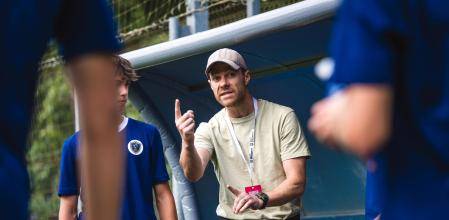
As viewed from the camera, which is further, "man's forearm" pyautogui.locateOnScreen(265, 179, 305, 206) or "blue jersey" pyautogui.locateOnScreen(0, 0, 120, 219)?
"man's forearm" pyautogui.locateOnScreen(265, 179, 305, 206)

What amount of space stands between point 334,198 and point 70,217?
2.42 m

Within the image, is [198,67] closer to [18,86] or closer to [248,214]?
[248,214]

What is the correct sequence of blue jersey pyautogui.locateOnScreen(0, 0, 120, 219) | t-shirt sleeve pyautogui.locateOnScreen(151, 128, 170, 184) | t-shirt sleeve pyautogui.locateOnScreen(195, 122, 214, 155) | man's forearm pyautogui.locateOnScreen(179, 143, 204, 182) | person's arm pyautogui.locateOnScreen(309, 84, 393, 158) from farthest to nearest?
t-shirt sleeve pyautogui.locateOnScreen(195, 122, 214, 155), man's forearm pyautogui.locateOnScreen(179, 143, 204, 182), t-shirt sleeve pyautogui.locateOnScreen(151, 128, 170, 184), blue jersey pyautogui.locateOnScreen(0, 0, 120, 219), person's arm pyautogui.locateOnScreen(309, 84, 393, 158)

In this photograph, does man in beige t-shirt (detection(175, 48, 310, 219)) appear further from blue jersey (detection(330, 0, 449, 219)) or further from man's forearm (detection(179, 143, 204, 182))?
blue jersey (detection(330, 0, 449, 219))

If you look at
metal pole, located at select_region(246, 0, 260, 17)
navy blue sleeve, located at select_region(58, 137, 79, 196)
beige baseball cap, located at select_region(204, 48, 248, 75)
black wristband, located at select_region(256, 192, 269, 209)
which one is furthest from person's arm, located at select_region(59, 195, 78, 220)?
metal pole, located at select_region(246, 0, 260, 17)

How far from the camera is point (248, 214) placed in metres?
7.12

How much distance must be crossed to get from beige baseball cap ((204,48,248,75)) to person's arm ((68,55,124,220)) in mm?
4634

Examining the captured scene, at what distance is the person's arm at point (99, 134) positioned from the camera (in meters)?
2.55

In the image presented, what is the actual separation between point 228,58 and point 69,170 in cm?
131

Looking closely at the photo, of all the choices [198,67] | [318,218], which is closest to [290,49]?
[198,67]

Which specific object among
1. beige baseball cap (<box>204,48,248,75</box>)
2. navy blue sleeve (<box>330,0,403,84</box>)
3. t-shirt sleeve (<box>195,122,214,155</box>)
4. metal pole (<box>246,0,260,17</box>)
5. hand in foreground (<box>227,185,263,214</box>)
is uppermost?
metal pole (<box>246,0,260,17</box>)

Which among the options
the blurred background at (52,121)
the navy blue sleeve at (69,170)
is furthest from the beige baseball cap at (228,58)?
the blurred background at (52,121)

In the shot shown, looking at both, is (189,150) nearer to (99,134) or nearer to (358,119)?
(99,134)

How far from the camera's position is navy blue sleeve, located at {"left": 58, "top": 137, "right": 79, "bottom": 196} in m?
6.61
